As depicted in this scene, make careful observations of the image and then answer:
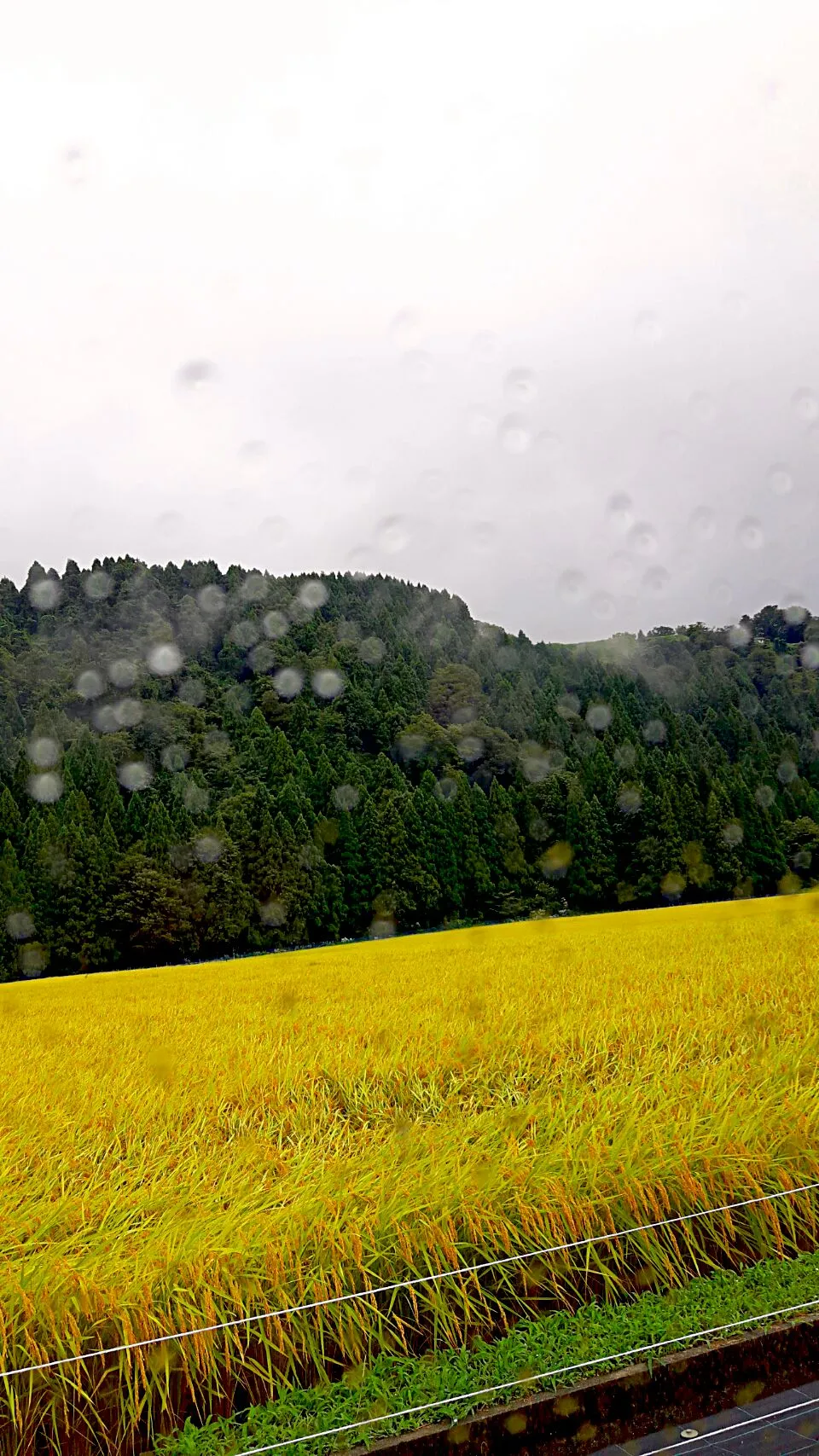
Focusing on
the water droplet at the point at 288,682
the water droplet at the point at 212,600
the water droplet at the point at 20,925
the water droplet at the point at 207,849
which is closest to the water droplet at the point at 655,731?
the water droplet at the point at 288,682

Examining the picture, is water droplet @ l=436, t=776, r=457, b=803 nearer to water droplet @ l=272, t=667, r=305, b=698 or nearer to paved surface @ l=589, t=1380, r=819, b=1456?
water droplet @ l=272, t=667, r=305, b=698

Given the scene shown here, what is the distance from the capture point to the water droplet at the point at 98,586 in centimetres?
9131

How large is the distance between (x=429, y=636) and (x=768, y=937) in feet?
259

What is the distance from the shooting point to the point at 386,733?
229ft

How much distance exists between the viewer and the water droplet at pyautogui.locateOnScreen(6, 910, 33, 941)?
143 feet

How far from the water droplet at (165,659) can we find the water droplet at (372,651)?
1404 cm

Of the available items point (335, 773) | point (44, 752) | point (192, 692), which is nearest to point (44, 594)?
point (192, 692)

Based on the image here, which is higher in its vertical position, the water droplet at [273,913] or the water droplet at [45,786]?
the water droplet at [45,786]

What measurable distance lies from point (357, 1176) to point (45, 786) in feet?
179

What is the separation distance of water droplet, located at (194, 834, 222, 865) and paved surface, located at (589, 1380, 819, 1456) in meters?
46.9

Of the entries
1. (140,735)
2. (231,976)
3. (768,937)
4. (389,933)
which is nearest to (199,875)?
(389,933)

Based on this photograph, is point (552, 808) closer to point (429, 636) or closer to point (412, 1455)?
point (429, 636)

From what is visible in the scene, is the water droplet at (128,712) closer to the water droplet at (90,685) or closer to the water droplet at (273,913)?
the water droplet at (90,685)

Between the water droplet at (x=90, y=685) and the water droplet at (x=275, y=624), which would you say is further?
the water droplet at (x=275, y=624)
